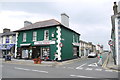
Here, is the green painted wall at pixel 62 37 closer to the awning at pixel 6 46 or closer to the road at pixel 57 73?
the awning at pixel 6 46

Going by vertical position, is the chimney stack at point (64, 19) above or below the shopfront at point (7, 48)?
above

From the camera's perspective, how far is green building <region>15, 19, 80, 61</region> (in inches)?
697

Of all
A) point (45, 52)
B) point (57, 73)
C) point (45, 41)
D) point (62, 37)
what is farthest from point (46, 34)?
point (57, 73)

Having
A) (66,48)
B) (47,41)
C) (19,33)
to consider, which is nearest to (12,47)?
(19,33)

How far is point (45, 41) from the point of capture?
60.4 ft

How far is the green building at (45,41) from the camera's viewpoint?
1770cm

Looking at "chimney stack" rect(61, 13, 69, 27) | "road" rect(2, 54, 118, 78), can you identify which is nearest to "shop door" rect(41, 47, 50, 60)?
"chimney stack" rect(61, 13, 69, 27)

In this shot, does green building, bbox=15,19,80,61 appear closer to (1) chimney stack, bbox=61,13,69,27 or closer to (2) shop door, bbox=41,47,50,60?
(2) shop door, bbox=41,47,50,60

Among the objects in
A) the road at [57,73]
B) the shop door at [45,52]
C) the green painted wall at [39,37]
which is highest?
the green painted wall at [39,37]

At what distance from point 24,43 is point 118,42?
50.5 feet

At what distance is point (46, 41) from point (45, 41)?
188 mm

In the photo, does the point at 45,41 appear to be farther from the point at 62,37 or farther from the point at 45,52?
the point at 62,37

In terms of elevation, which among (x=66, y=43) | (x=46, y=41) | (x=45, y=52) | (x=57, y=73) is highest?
(x=46, y=41)

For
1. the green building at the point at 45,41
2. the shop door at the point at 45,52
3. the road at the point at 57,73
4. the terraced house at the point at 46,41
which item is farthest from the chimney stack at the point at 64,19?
the road at the point at 57,73
